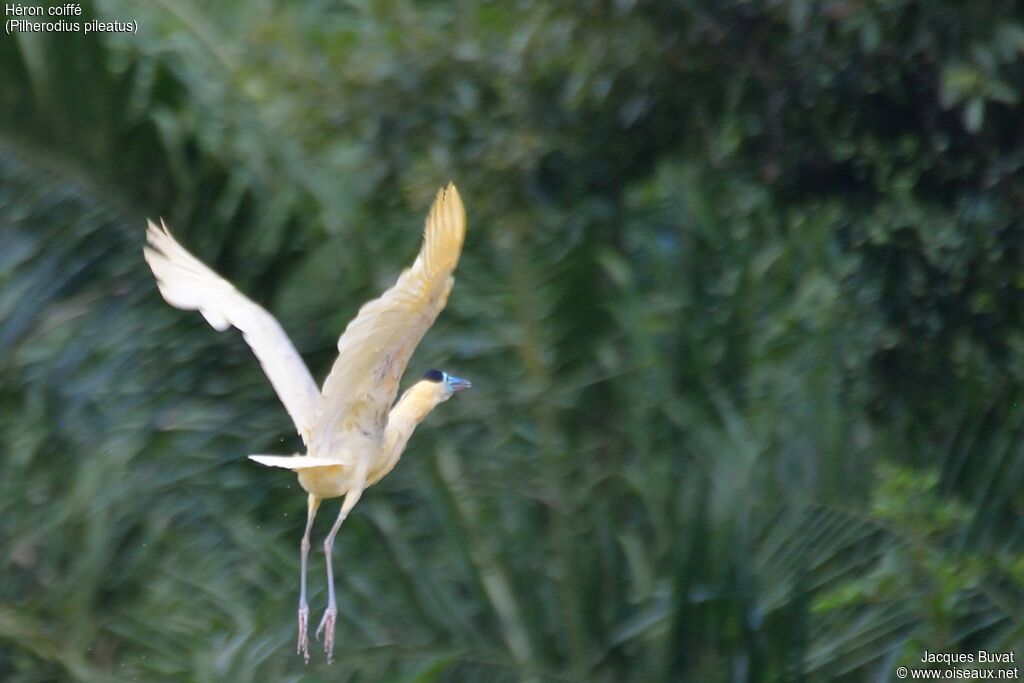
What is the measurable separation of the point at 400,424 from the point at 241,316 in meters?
0.49

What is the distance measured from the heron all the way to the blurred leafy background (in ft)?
0.71

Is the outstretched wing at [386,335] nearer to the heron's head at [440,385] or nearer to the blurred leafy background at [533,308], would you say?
the heron's head at [440,385]

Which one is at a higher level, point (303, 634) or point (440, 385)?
point (440, 385)

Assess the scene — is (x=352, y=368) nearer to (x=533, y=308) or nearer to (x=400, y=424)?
(x=400, y=424)

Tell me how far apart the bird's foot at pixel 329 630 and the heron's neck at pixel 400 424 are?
36 centimetres

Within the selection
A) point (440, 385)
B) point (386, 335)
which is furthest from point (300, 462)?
point (440, 385)

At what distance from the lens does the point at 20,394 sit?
4.60m

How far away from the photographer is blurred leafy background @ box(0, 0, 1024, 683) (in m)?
3.84

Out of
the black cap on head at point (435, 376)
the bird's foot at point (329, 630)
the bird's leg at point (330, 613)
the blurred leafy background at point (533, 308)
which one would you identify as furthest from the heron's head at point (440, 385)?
the bird's foot at point (329, 630)

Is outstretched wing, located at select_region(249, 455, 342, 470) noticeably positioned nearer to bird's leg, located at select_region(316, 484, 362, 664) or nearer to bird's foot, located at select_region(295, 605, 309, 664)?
bird's leg, located at select_region(316, 484, 362, 664)

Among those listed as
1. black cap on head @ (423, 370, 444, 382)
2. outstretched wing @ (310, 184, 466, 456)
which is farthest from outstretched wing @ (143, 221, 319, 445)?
black cap on head @ (423, 370, 444, 382)

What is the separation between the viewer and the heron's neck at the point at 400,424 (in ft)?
12.3

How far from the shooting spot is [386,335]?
3.24 meters

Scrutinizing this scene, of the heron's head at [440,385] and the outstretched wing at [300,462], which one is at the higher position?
the heron's head at [440,385]
